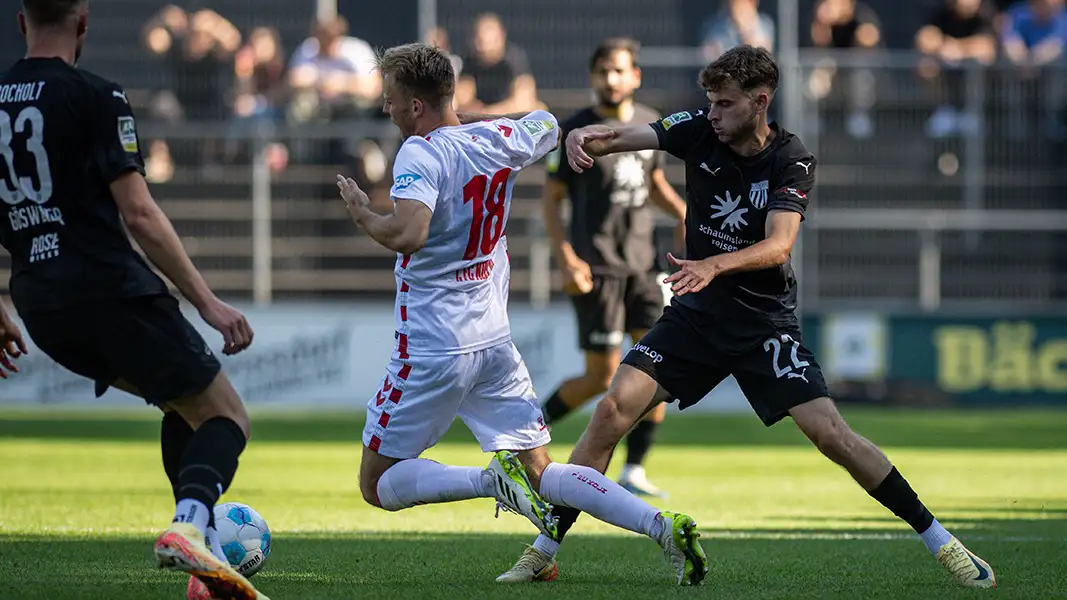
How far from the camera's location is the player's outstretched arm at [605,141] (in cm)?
642

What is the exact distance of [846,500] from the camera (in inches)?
379

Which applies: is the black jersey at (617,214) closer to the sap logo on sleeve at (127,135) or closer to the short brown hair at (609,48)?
the short brown hair at (609,48)

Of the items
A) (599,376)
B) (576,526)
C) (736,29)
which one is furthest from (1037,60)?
(576,526)

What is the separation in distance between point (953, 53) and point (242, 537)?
14792 mm

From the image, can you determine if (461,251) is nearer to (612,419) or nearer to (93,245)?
(612,419)

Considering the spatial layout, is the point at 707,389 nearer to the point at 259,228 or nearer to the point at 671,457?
the point at 671,457

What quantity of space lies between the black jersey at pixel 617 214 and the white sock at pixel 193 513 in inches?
214

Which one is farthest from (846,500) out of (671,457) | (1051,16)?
(1051,16)

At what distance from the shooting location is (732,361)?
255 inches

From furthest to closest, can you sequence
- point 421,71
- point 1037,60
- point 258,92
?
point 258,92 → point 1037,60 → point 421,71

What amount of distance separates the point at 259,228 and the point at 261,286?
733 mm

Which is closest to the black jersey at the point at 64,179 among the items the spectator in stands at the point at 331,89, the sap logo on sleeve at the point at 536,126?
the sap logo on sleeve at the point at 536,126

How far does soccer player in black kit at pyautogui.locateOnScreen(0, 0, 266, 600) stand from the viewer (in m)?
5.34

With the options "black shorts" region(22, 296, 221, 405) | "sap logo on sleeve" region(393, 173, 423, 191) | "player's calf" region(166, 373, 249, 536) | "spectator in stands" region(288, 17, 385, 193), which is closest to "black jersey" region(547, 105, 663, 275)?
"sap logo on sleeve" region(393, 173, 423, 191)
